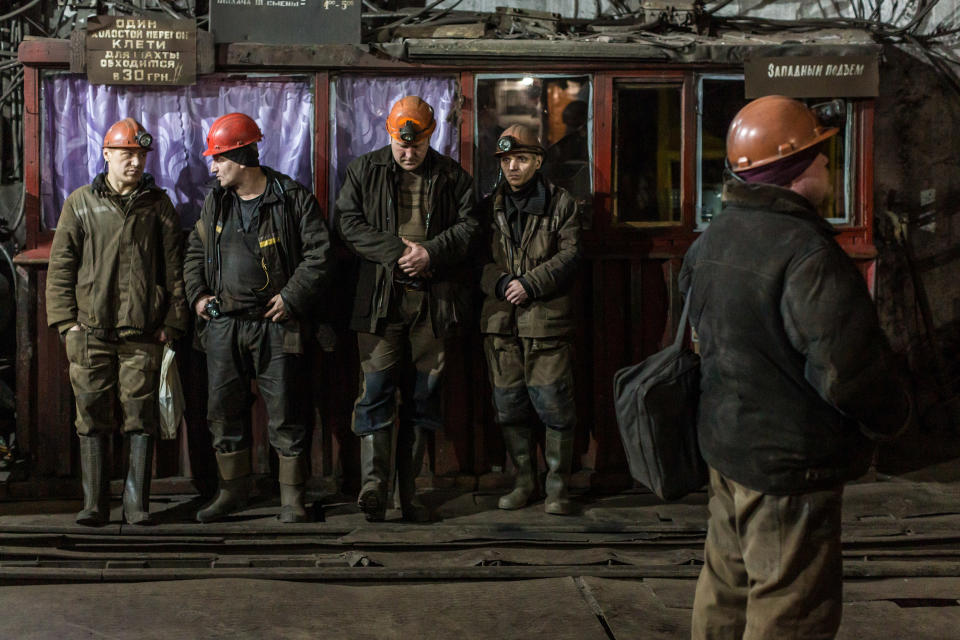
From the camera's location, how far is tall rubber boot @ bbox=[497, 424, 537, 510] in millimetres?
6398

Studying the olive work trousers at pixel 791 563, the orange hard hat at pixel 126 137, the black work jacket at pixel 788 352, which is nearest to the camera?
the black work jacket at pixel 788 352

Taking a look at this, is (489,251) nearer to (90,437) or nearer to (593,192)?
(593,192)

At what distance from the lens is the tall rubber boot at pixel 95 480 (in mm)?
5953

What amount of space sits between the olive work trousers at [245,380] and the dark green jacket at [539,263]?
1323 mm

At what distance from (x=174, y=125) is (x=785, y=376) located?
16.1 ft

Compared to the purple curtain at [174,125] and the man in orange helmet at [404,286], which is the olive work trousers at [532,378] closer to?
the man in orange helmet at [404,286]

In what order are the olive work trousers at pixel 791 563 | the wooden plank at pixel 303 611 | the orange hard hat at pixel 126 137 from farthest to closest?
the orange hard hat at pixel 126 137 < the wooden plank at pixel 303 611 < the olive work trousers at pixel 791 563

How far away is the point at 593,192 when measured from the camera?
22.2ft

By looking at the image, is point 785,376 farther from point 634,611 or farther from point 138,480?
point 138,480

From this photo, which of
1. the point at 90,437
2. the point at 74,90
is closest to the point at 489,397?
the point at 90,437

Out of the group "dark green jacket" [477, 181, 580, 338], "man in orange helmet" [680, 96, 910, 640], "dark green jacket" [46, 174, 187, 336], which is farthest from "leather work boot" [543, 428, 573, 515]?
"man in orange helmet" [680, 96, 910, 640]

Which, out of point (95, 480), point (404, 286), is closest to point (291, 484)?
point (95, 480)

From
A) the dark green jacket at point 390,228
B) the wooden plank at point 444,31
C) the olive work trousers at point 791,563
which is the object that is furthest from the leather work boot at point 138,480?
the olive work trousers at point 791,563

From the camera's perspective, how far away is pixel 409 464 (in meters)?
6.16
